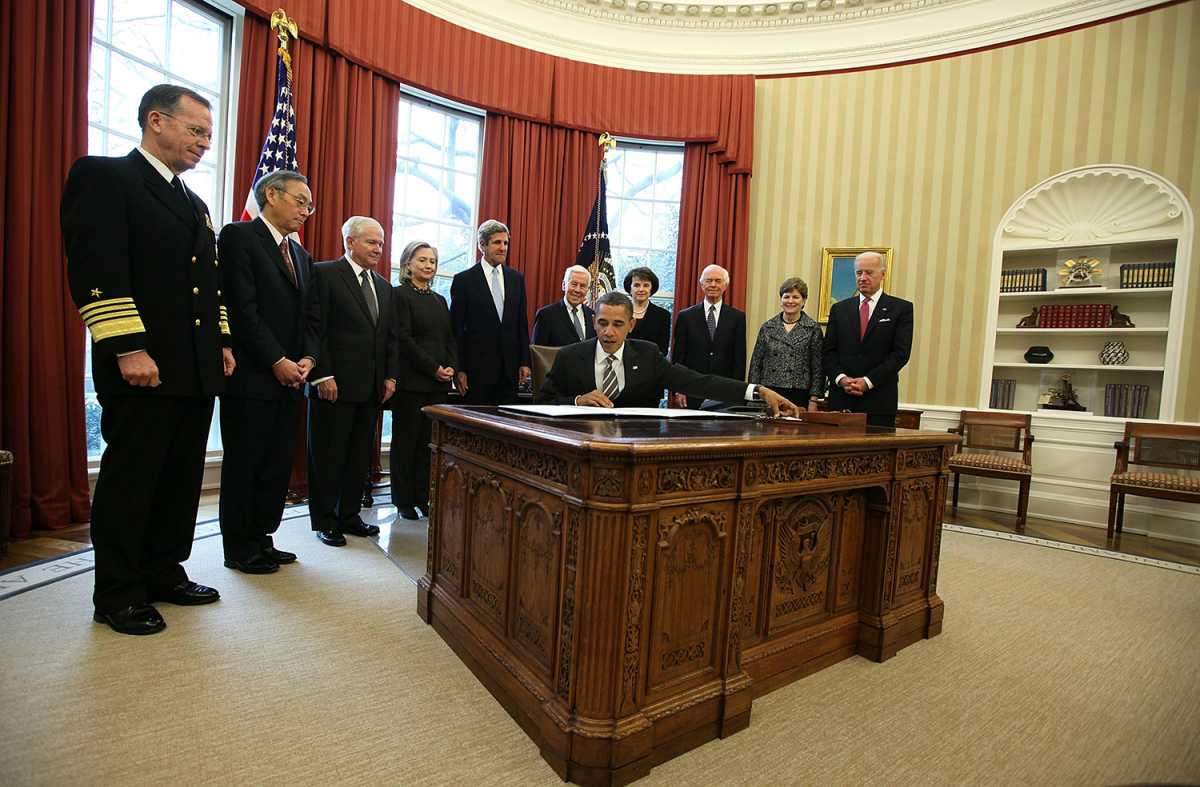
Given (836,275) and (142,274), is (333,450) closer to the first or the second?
(142,274)

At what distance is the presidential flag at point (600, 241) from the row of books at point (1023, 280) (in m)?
3.42

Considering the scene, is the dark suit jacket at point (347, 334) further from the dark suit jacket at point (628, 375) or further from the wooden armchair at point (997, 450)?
the wooden armchair at point (997, 450)

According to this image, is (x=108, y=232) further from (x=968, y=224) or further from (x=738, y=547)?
(x=968, y=224)

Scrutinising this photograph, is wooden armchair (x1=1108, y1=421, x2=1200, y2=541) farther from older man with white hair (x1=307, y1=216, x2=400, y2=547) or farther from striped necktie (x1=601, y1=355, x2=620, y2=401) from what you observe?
older man with white hair (x1=307, y1=216, x2=400, y2=547)

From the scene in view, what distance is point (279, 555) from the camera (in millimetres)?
3035

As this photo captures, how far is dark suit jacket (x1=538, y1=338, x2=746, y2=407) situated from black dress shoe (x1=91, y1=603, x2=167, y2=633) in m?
1.72

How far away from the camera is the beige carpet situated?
158cm

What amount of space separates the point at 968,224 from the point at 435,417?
5.36m

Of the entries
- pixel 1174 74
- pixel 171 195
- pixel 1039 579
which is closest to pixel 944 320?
pixel 1174 74

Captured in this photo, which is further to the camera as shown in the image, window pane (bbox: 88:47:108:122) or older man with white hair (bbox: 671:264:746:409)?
older man with white hair (bbox: 671:264:746:409)

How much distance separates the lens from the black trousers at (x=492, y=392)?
171 inches

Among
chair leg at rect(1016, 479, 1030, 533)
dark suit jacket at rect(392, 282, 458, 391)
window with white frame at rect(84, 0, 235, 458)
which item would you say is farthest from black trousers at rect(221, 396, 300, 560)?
chair leg at rect(1016, 479, 1030, 533)

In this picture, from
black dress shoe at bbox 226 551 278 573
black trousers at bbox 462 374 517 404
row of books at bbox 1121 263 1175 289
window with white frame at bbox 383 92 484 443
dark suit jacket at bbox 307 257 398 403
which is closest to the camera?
black dress shoe at bbox 226 551 278 573

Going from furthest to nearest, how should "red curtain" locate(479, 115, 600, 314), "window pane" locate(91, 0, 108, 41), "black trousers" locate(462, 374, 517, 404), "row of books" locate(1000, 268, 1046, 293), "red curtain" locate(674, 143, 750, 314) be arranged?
"red curtain" locate(674, 143, 750, 314) < "red curtain" locate(479, 115, 600, 314) < "row of books" locate(1000, 268, 1046, 293) < "black trousers" locate(462, 374, 517, 404) < "window pane" locate(91, 0, 108, 41)
